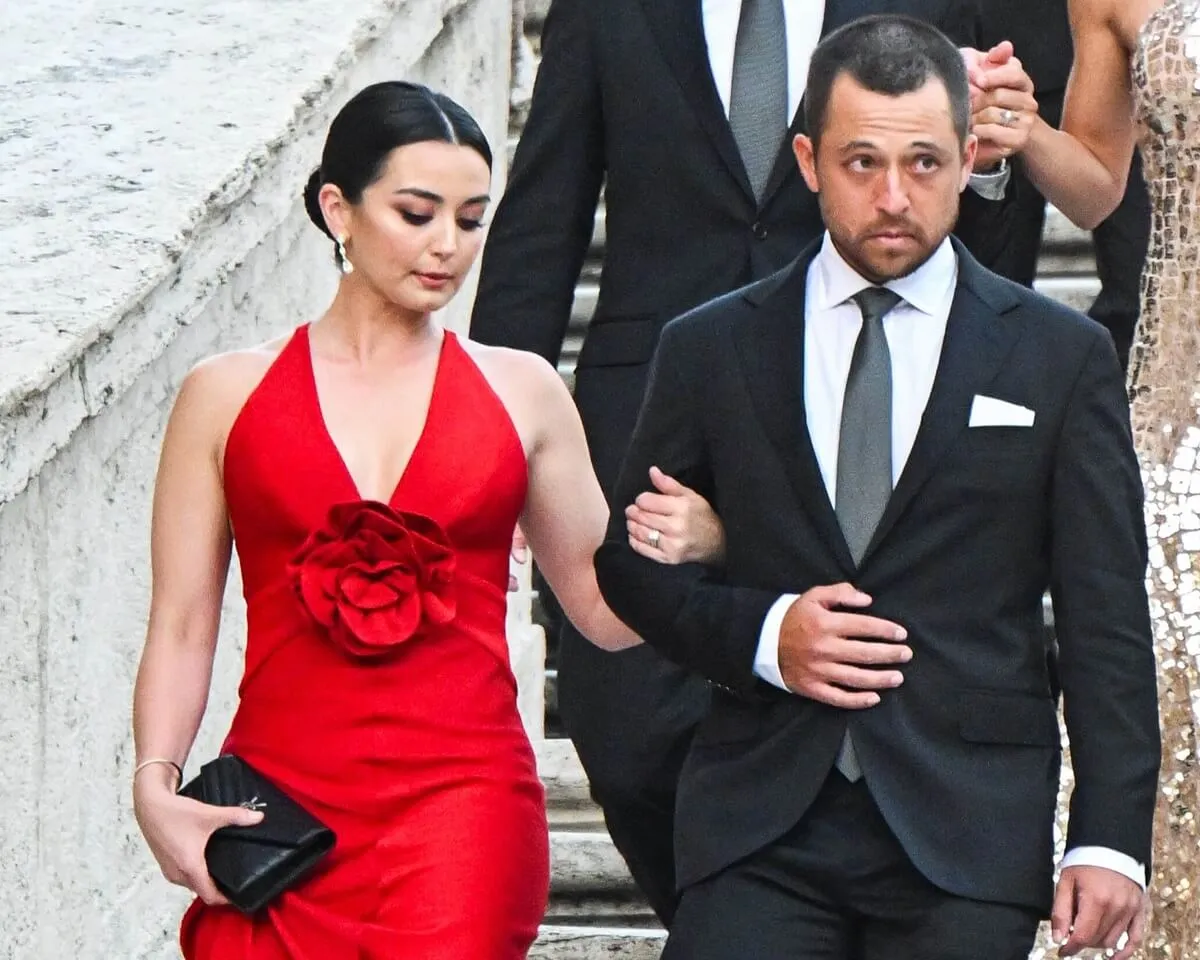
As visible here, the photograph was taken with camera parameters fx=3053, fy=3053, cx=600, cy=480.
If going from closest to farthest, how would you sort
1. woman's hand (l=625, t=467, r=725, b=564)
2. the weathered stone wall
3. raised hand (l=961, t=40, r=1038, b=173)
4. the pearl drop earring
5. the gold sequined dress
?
woman's hand (l=625, t=467, r=725, b=564) < the pearl drop earring < raised hand (l=961, t=40, r=1038, b=173) < the weathered stone wall < the gold sequined dress

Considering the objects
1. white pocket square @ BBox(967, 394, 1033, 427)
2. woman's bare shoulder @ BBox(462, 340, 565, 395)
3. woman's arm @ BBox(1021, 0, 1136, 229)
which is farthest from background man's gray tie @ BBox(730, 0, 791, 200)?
white pocket square @ BBox(967, 394, 1033, 427)

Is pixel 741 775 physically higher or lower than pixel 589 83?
lower

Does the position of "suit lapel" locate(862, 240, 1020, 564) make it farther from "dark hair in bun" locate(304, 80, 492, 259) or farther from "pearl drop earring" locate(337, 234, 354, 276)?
"pearl drop earring" locate(337, 234, 354, 276)

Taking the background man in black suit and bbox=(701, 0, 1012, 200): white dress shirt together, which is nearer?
bbox=(701, 0, 1012, 200): white dress shirt

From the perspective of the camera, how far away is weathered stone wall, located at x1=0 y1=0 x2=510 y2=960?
4.89 m

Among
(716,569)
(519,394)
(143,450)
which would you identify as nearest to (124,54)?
(143,450)

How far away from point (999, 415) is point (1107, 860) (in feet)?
1.98

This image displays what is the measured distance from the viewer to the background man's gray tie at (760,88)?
5.27 meters

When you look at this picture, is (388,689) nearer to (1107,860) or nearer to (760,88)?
(1107,860)

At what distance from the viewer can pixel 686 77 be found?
209 inches

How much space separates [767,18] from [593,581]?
1263 millimetres

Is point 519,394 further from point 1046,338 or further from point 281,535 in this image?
point 1046,338

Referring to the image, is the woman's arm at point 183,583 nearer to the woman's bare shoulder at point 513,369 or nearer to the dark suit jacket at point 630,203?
the woman's bare shoulder at point 513,369

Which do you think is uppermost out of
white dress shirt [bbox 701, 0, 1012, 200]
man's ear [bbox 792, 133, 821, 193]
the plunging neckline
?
white dress shirt [bbox 701, 0, 1012, 200]
